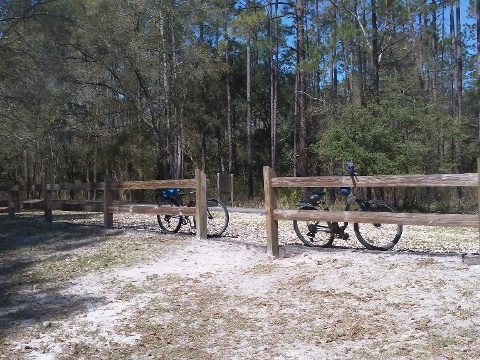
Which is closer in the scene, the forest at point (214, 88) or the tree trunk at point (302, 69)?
the forest at point (214, 88)

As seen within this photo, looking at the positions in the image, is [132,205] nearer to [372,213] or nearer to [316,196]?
[316,196]

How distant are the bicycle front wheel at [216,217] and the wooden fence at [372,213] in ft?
7.09

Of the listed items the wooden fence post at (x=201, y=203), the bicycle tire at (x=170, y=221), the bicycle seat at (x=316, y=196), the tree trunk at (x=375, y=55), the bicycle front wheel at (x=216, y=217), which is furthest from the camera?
the tree trunk at (x=375, y=55)

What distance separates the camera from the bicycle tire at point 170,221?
33.8 ft

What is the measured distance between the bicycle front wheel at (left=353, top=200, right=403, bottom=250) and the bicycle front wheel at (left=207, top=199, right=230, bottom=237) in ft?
8.74

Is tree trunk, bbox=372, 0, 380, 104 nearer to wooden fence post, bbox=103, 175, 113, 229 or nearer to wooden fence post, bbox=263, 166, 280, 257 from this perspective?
wooden fence post, bbox=103, 175, 113, 229

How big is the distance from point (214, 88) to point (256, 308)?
31.6m

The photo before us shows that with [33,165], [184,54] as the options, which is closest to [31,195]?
[33,165]

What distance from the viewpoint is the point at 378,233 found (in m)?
8.75

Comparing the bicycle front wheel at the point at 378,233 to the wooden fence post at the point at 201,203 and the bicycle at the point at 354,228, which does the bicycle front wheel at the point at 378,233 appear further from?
the wooden fence post at the point at 201,203

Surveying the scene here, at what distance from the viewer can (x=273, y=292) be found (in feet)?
20.6

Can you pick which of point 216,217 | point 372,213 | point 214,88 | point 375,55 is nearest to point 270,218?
point 372,213

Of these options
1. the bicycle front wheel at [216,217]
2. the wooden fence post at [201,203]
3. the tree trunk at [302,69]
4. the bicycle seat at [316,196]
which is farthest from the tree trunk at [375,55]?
the wooden fence post at [201,203]

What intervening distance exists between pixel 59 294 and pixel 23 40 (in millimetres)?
10562
